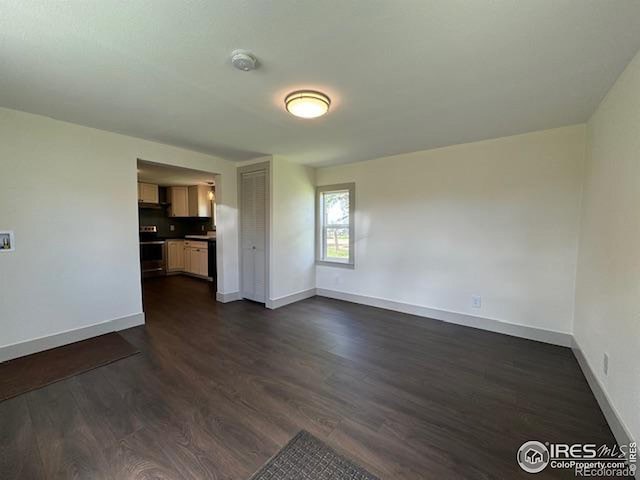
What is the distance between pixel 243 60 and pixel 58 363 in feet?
Result: 10.2

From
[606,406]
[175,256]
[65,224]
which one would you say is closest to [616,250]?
[606,406]

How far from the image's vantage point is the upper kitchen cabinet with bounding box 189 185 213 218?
6.46m

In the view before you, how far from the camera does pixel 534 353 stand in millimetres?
2676

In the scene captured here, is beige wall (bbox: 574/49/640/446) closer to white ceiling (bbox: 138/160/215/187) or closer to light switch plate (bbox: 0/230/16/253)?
white ceiling (bbox: 138/160/215/187)

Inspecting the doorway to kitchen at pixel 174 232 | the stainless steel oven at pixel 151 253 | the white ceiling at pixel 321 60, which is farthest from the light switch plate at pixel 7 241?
the stainless steel oven at pixel 151 253

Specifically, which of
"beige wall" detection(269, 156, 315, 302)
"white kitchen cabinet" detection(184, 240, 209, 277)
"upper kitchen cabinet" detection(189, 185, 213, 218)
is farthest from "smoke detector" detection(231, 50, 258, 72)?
"upper kitchen cabinet" detection(189, 185, 213, 218)

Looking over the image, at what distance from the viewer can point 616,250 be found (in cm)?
176

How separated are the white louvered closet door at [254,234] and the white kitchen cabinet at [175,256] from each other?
9.83 ft

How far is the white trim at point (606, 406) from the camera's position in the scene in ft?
4.95

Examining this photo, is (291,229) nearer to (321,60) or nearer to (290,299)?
(290,299)

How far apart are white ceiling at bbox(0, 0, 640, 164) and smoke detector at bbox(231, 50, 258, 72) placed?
6 cm

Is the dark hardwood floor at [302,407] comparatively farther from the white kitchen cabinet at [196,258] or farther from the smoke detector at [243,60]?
the white kitchen cabinet at [196,258]

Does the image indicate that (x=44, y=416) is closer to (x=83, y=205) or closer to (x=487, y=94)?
(x=83, y=205)

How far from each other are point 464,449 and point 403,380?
0.71 m
